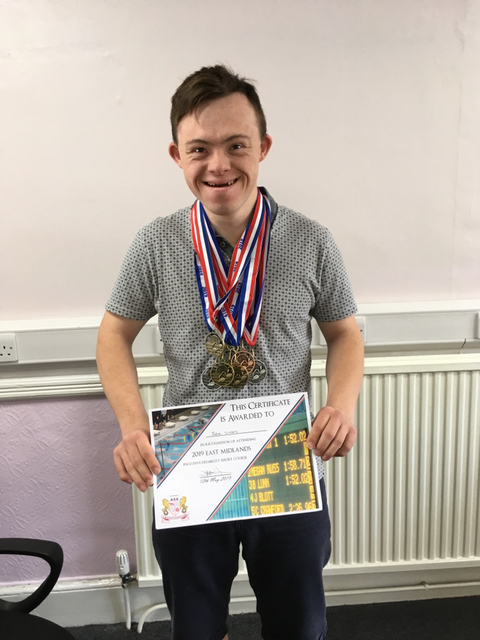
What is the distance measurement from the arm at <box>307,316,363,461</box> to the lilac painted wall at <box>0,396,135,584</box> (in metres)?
1.09

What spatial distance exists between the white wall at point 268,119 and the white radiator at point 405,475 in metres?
0.40

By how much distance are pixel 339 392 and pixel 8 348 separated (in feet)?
4.31

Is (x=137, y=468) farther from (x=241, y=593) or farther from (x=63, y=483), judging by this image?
(x=241, y=593)

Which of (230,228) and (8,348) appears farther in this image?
(8,348)

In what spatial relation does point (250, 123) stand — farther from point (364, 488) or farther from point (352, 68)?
point (364, 488)

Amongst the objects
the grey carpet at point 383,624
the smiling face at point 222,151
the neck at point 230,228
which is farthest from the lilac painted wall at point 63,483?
the smiling face at point 222,151

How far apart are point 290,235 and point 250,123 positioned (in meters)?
0.27

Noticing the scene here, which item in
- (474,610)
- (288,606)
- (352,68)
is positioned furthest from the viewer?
(474,610)

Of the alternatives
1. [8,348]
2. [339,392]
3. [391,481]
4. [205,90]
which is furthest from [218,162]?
[391,481]

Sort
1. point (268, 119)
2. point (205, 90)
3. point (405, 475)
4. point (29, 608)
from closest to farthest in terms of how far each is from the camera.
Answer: point (205, 90), point (29, 608), point (268, 119), point (405, 475)

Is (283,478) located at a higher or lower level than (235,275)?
lower

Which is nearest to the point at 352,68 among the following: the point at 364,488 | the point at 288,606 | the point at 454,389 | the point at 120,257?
the point at 120,257

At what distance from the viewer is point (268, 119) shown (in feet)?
6.31

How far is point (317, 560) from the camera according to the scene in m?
1.27
